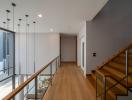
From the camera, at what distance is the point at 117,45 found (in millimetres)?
7043

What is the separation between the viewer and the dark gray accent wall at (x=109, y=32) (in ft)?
23.0

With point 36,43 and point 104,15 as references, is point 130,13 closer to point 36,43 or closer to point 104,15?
point 104,15

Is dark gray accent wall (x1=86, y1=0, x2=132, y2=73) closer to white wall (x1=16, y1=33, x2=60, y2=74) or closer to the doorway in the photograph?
white wall (x1=16, y1=33, x2=60, y2=74)

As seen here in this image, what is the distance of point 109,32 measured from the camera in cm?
705

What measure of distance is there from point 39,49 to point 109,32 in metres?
6.22

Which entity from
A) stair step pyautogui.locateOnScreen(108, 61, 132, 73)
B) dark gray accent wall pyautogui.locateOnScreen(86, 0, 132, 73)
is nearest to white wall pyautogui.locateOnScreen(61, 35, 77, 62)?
dark gray accent wall pyautogui.locateOnScreen(86, 0, 132, 73)

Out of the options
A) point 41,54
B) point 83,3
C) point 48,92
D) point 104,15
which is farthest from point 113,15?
point 41,54

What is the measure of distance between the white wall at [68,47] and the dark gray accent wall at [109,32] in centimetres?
757

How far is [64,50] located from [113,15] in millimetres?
7995

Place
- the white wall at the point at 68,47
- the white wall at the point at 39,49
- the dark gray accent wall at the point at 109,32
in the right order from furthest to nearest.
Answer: the white wall at the point at 68,47, the white wall at the point at 39,49, the dark gray accent wall at the point at 109,32

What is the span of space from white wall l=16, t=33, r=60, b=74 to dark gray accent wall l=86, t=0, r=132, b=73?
4962mm

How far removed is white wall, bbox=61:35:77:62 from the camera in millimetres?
14602

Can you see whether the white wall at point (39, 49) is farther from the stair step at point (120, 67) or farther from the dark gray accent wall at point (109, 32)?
the stair step at point (120, 67)

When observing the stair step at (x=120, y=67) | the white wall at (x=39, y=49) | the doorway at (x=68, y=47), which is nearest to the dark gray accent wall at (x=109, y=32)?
the stair step at (x=120, y=67)
